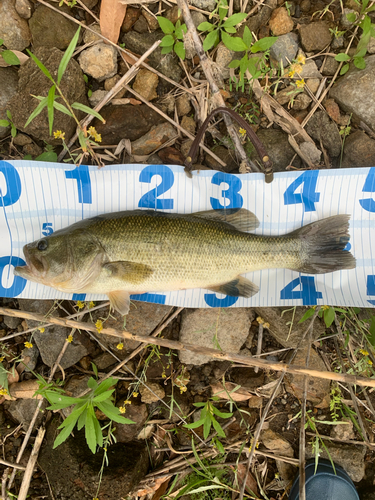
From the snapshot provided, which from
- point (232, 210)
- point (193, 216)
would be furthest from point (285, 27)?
point (193, 216)

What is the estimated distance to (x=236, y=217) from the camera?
3611mm

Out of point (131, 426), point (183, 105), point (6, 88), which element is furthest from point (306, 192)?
point (6, 88)

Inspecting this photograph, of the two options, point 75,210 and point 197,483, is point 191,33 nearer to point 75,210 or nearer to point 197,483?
point 75,210

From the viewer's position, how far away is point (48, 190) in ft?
12.2

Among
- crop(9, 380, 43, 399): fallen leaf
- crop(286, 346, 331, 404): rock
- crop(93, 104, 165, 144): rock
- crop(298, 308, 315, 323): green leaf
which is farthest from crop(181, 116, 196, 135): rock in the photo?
crop(9, 380, 43, 399): fallen leaf

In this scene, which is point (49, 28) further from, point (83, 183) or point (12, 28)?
point (83, 183)

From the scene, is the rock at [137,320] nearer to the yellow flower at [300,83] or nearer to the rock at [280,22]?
the yellow flower at [300,83]

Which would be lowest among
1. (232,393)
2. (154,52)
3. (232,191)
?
(232,393)

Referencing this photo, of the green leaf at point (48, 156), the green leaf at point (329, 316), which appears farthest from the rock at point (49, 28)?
the green leaf at point (329, 316)

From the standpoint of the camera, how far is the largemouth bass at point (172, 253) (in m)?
3.22

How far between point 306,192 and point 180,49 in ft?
6.97

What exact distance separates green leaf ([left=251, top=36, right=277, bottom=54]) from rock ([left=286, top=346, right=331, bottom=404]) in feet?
10.9

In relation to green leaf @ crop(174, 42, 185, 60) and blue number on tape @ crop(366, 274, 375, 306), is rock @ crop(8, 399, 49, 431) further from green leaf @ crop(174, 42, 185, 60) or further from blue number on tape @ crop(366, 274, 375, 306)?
green leaf @ crop(174, 42, 185, 60)

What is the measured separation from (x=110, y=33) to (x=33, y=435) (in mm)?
4677
